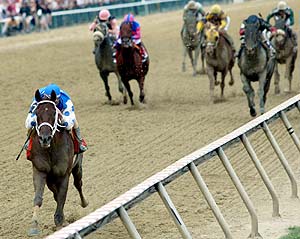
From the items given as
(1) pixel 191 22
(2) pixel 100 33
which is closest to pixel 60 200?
(2) pixel 100 33

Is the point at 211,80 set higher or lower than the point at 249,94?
lower

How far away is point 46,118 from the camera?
758cm

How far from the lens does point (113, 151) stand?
40.1ft

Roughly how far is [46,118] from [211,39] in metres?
9.17

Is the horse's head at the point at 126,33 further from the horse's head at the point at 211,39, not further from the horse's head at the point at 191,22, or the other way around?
the horse's head at the point at 191,22

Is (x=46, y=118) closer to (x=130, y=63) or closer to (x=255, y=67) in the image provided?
(x=255, y=67)

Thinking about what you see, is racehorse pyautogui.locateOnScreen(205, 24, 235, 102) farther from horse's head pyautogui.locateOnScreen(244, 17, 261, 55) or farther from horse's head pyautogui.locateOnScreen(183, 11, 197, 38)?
horse's head pyautogui.locateOnScreen(183, 11, 197, 38)

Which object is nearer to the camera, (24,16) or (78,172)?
(78,172)

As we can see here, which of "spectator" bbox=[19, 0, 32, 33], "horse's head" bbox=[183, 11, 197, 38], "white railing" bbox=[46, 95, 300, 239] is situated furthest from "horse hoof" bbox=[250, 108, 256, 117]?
"spectator" bbox=[19, 0, 32, 33]

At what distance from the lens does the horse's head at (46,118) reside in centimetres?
750

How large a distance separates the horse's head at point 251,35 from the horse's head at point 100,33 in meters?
3.08

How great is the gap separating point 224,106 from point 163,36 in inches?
569

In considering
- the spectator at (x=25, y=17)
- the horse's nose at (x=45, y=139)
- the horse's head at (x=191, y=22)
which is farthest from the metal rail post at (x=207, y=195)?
the spectator at (x=25, y=17)

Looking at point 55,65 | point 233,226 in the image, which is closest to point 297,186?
point 233,226
